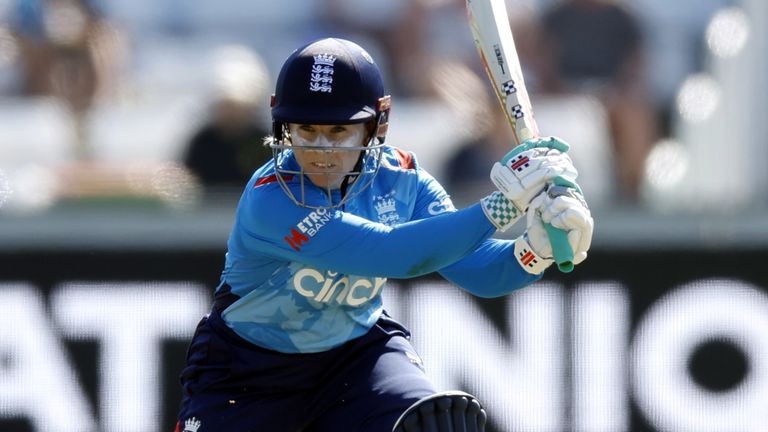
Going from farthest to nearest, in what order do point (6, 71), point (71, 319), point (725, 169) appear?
point (6, 71) → point (725, 169) → point (71, 319)

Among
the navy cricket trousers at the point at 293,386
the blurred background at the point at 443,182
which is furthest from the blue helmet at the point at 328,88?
the blurred background at the point at 443,182

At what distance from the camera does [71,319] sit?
211 inches

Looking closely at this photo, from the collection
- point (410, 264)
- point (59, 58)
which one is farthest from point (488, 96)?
Result: point (410, 264)

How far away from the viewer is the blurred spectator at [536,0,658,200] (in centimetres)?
611

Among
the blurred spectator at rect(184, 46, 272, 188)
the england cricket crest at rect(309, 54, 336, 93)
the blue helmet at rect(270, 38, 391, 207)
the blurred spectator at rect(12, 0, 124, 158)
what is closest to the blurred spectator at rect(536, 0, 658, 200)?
the blurred spectator at rect(184, 46, 272, 188)

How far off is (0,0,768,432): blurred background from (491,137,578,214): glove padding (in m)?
2.20

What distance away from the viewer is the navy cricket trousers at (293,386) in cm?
352

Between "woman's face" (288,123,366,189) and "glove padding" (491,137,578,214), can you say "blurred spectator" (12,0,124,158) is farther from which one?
"glove padding" (491,137,578,214)

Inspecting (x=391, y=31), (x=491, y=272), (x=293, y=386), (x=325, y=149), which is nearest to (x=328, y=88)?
(x=325, y=149)

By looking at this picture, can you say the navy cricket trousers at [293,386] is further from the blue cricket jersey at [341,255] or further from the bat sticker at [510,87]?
the bat sticker at [510,87]

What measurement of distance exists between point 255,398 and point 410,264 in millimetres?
633

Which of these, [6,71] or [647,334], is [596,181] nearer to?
[647,334]

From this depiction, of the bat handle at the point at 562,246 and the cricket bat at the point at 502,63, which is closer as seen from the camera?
the bat handle at the point at 562,246

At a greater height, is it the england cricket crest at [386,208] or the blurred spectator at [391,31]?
the england cricket crest at [386,208]
